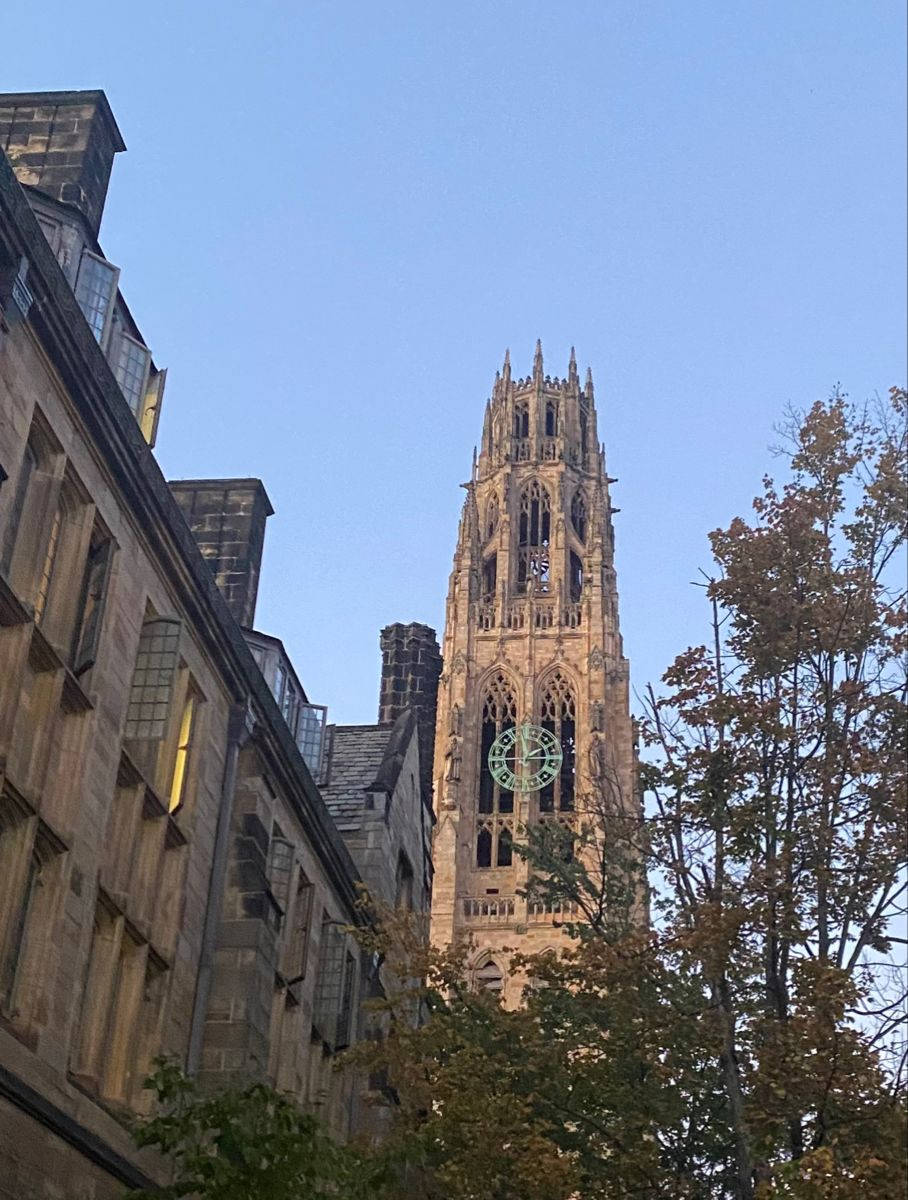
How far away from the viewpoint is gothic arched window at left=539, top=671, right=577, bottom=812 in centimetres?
8662

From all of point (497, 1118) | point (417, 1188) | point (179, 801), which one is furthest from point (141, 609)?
point (417, 1188)

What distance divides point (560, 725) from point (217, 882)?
2773 inches

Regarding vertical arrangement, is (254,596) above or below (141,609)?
above

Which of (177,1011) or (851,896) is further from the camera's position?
(177,1011)

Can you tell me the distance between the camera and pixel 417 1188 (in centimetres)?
2055

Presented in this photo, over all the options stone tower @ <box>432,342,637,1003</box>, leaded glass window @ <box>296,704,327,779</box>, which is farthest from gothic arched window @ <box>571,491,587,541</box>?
leaded glass window @ <box>296,704,327,779</box>

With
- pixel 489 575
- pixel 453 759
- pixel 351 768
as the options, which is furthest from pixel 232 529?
pixel 489 575

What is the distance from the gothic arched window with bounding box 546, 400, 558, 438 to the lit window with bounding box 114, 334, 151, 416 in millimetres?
84507

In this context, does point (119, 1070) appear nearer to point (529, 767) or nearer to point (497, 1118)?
point (497, 1118)

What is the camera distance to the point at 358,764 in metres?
30.8

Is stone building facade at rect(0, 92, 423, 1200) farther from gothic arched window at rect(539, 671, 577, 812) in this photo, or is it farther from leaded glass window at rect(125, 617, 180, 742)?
gothic arched window at rect(539, 671, 577, 812)

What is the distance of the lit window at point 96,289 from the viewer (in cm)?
1728

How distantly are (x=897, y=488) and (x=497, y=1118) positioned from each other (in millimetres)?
7273

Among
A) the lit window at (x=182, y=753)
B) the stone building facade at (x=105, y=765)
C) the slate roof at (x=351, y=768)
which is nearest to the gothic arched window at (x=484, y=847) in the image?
the slate roof at (x=351, y=768)
